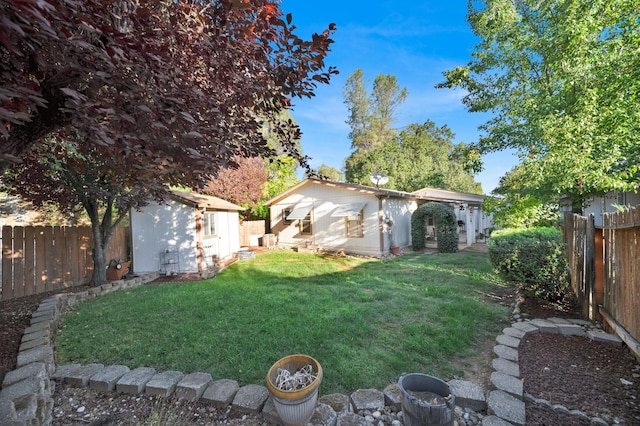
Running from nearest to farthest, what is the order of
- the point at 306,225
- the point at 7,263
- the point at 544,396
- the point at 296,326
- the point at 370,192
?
the point at 544,396 → the point at 296,326 → the point at 7,263 → the point at 370,192 → the point at 306,225

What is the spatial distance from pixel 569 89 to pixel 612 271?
580cm

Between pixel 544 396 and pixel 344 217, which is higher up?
pixel 344 217

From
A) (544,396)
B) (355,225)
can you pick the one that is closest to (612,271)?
(544,396)

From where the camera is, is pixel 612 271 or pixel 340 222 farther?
pixel 340 222

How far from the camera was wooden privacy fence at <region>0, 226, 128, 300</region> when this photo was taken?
24.5 ft

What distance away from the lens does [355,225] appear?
603 inches

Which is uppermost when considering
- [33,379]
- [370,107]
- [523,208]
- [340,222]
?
[370,107]

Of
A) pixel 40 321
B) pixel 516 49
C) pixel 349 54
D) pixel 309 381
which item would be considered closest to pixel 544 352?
pixel 309 381

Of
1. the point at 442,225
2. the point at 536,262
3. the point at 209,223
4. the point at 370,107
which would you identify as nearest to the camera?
the point at 536,262

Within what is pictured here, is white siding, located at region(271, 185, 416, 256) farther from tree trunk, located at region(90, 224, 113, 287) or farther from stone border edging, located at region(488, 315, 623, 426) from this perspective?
tree trunk, located at region(90, 224, 113, 287)

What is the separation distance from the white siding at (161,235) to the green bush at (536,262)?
35.6 ft

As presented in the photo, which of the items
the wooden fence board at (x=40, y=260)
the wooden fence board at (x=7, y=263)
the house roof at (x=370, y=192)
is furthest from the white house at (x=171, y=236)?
the house roof at (x=370, y=192)

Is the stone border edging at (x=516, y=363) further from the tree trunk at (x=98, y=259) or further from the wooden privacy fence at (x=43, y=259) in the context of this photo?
the wooden privacy fence at (x=43, y=259)

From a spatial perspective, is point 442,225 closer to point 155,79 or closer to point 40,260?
point 155,79
